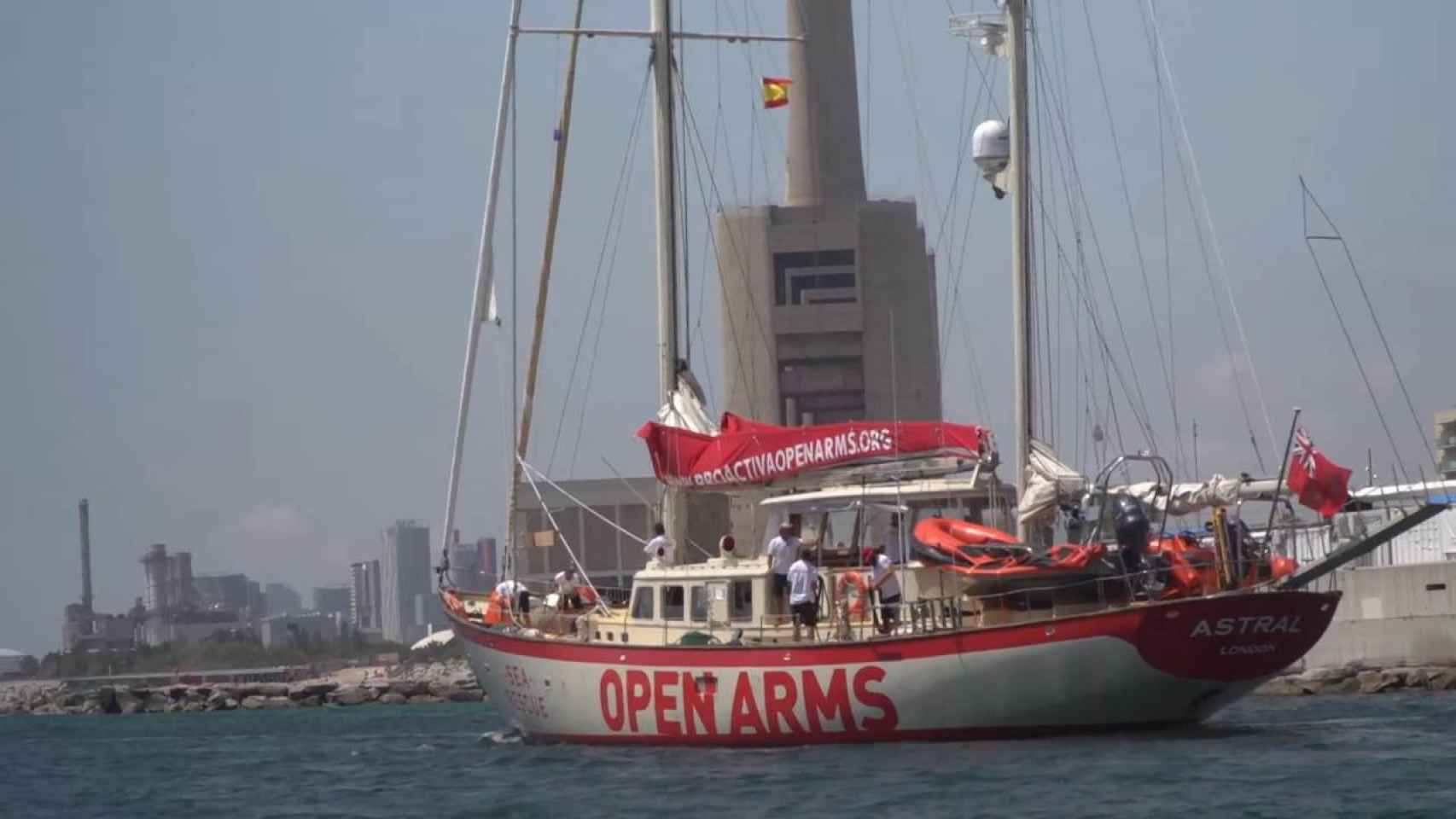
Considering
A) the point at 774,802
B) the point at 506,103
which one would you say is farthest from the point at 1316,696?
the point at 774,802

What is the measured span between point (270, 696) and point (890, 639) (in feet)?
187

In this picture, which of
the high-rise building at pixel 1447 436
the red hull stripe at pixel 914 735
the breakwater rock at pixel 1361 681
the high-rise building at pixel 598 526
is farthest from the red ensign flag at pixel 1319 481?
the high-rise building at pixel 1447 436

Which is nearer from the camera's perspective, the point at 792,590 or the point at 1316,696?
the point at 792,590

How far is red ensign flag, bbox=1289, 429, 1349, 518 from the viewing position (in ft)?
96.0

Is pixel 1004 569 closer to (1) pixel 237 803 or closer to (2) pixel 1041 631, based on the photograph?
(2) pixel 1041 631

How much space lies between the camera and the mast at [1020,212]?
34875mm

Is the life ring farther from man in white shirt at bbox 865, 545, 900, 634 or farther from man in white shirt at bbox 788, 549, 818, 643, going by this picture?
man in white shirt at bbox 788, 549, 818, 643

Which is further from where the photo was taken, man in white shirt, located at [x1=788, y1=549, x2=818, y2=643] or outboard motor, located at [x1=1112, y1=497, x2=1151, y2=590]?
man in white shirt, located at [x1=788, y1=549, x2=818, y2=643]

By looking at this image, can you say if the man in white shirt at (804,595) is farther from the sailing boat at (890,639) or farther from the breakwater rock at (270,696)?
the breakwater rock at (270,696)

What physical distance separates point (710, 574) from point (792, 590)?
184 cm

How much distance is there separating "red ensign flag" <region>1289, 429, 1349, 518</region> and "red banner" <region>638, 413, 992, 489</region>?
5238mm

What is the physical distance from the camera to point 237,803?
30.7m

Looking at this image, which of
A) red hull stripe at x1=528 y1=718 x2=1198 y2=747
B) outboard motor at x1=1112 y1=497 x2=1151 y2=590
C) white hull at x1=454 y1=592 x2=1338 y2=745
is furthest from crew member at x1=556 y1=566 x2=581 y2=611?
outboard motor at x1=1112 y1=497 x2=1151 y2=590

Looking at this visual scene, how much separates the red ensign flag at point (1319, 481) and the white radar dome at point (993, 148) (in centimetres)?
834
